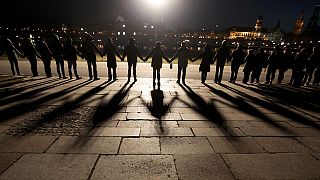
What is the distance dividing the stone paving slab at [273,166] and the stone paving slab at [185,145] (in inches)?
16.0

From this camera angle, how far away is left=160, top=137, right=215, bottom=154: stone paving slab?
3.74 m

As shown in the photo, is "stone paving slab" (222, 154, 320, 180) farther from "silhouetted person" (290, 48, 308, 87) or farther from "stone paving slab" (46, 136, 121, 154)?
"silhouetted person" (290, 48, 308, 87)

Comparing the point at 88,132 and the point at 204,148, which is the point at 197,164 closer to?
the point at 204,148

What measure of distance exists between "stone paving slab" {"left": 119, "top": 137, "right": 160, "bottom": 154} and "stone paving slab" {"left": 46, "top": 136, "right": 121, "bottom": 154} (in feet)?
0.43

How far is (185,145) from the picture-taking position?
396 centimetres

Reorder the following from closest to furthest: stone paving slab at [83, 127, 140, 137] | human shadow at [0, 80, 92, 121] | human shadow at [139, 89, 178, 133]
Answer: stone paving slab at [83, 127, 140, 137]
human shadow at [0, 80, 92, 121]
human shadow at [139, 89, 178, 133]

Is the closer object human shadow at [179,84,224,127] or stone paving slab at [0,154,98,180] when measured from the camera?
stone paving slab at [0,154,98,180]

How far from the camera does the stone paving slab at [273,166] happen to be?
3.13 meters

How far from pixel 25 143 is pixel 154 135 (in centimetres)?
234

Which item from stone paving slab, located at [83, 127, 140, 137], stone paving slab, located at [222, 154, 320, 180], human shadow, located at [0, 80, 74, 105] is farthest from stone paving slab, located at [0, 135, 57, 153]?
stone paving slab, located at [222, 154, 320, 180]

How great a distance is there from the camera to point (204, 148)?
3.86 meters

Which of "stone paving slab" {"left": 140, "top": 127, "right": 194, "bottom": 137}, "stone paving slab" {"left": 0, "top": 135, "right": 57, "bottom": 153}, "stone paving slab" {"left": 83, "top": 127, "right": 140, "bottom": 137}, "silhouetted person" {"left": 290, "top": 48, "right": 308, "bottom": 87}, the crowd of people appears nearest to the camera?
"stone paving slab" {"left": 0, "top": 135, "right": 57, "bottom": 153}

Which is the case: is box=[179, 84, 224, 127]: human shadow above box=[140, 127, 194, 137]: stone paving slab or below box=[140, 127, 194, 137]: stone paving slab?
above

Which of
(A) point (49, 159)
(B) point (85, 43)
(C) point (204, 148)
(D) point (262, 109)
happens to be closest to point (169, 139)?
(C) point (204, 148)
